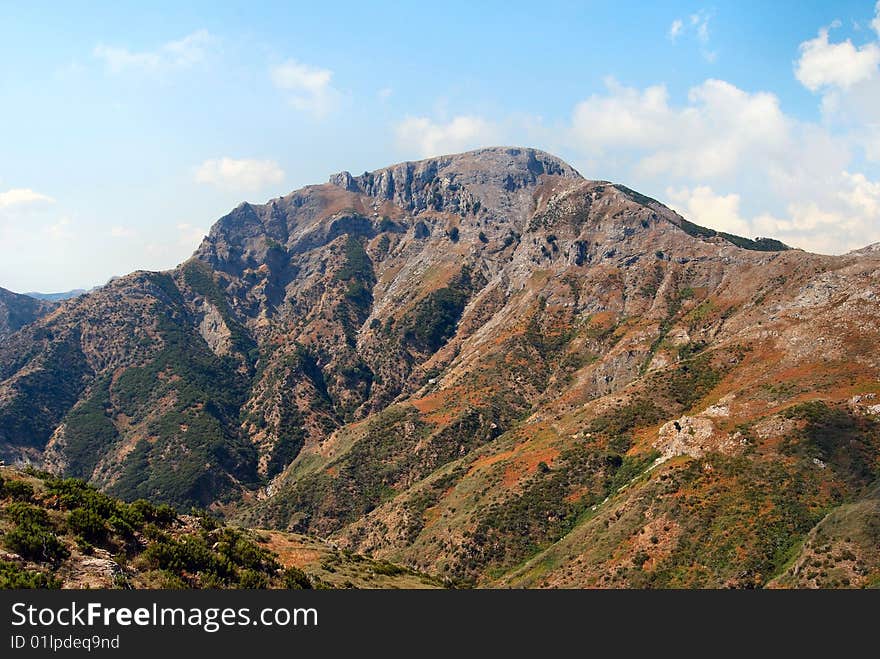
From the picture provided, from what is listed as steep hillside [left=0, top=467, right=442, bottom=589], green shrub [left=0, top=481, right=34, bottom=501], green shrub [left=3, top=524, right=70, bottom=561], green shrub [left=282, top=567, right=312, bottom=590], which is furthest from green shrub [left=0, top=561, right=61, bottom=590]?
green shrub [left=282, top=567, right=312, bottom=590]

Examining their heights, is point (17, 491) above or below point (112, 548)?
above

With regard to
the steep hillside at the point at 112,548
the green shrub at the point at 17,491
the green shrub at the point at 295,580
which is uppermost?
the green shrub at the point at 17,491

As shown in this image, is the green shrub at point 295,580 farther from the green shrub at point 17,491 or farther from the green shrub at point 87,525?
the green shrub at point 17,491

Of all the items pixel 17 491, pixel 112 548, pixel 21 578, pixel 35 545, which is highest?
pixel 17 491

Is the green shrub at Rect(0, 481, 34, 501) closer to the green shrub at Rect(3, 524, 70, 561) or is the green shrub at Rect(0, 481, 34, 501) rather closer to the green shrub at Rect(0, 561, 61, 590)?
the green shrub at Rect(3, 524, 70, 561)

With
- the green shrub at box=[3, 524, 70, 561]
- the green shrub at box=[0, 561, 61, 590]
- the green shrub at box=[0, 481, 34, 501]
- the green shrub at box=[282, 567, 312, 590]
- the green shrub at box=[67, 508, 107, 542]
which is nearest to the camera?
the green shrub at box=[0, 561, 61, 590]

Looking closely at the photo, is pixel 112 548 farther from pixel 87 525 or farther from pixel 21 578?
pixel 21 578

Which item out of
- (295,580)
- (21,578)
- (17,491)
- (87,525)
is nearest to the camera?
(21,578)

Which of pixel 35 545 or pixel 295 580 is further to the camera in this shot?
pixel 295 580

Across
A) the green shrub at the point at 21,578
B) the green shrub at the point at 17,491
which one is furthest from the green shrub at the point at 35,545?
the green shrub at the point at 17,491

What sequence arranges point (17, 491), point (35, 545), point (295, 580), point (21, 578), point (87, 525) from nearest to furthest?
point (21, 578), point (35, 545), point (87, 525), point (17, 491), point (295, 580)

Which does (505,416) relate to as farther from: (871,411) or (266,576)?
(266,576)

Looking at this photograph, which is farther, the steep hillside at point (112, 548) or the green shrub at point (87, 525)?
the green shrub at point (87, 525)

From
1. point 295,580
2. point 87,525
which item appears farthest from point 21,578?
point 295,580
